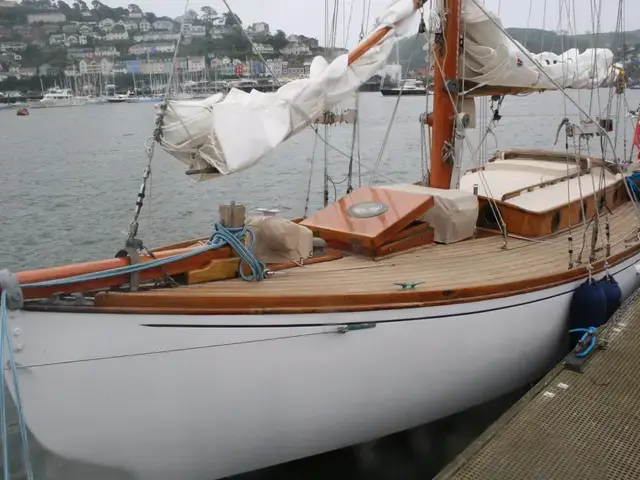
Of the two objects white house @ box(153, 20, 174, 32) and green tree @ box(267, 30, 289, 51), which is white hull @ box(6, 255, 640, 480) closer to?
white house @ box(153, 20, 174, 32)

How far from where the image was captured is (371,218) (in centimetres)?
678

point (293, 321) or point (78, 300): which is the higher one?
point (78, 300)

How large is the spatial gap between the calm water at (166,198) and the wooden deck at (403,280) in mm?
1734

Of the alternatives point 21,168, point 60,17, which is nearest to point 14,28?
point 60,17

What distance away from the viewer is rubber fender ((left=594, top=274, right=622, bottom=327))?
7.06 metres

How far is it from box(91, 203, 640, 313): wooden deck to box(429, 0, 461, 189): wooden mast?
113 centimetres

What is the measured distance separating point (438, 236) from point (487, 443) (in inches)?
110

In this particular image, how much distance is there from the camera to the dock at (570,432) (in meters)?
4.71

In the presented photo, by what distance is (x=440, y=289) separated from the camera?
5586 mm

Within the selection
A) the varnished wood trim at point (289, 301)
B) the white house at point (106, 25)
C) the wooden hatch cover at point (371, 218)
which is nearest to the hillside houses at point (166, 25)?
the wooden hatch cover at point (371, 218)

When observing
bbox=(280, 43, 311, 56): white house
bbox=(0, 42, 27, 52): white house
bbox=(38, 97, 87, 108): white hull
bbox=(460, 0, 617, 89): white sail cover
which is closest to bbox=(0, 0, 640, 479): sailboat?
bbox=(460, 0, 617, 89): white sail cover

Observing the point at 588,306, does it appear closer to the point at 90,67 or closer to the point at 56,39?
the point at 90,67

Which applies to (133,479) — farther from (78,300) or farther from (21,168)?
(21,168)

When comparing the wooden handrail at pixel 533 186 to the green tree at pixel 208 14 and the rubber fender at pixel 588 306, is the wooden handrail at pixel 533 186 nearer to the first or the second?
the rubber fender at pixel 588 306
